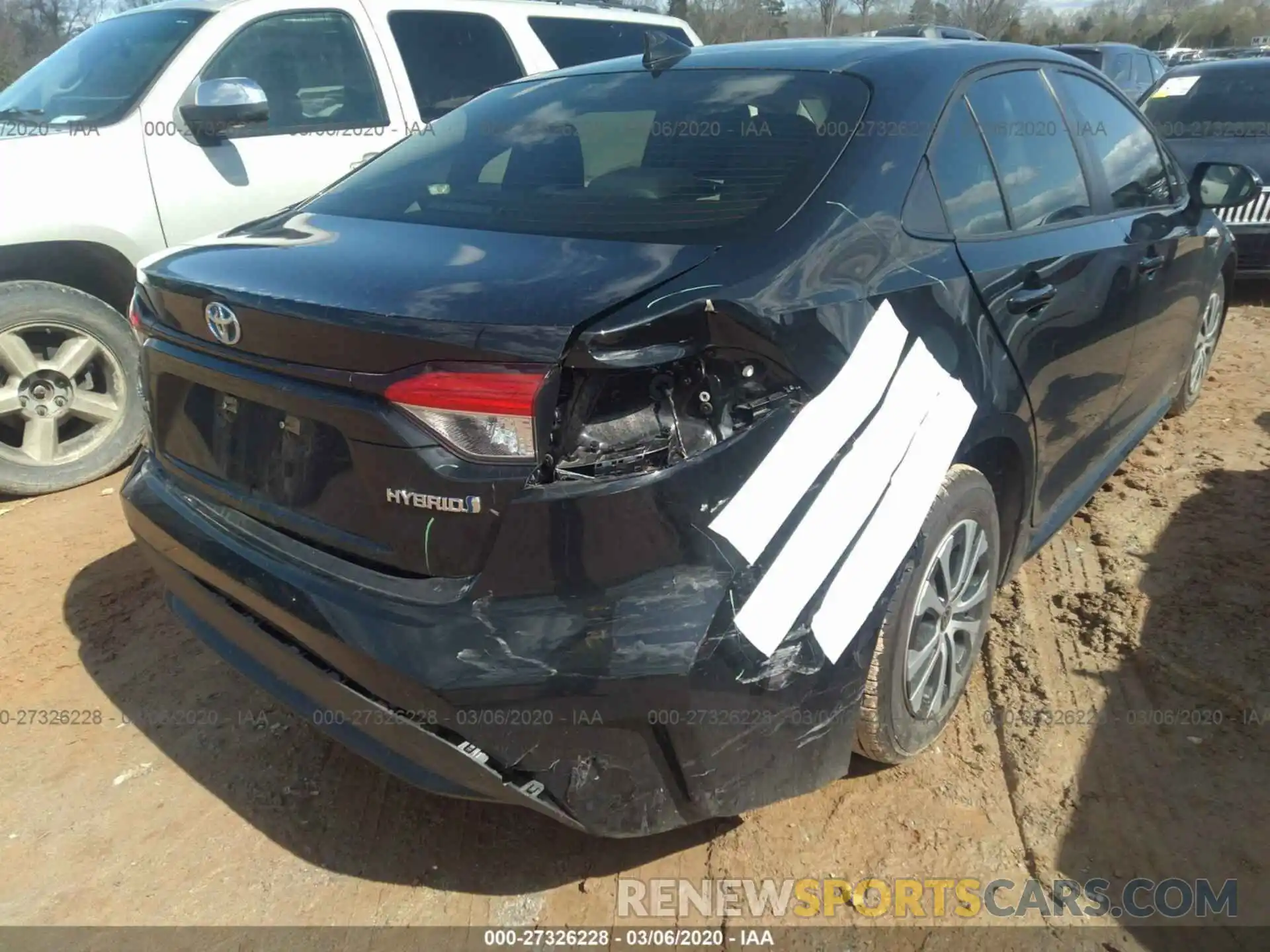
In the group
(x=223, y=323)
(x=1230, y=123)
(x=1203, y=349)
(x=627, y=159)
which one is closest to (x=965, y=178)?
(x=627, y=159)

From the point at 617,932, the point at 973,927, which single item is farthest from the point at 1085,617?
the point at 617,932

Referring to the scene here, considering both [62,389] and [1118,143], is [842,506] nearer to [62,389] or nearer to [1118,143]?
[1118,143]

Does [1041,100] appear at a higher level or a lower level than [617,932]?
higher

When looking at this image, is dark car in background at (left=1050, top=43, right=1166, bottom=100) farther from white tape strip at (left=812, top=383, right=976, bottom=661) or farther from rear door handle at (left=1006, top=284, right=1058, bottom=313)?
white tape strip at (left=812, top=383, right=976, bottom=661)

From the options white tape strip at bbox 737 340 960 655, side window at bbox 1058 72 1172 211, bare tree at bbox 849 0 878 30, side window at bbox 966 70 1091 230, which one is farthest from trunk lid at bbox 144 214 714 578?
bare tree at bbox 849 0 878 30

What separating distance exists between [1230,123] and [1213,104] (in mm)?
339

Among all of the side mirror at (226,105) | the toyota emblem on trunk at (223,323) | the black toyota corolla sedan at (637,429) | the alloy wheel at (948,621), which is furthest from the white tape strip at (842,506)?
the side mirror at (226,105)

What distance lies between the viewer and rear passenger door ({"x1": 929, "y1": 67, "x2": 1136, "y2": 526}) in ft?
8.16

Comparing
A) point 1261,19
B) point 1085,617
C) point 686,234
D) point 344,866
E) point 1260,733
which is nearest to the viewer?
point 686,234

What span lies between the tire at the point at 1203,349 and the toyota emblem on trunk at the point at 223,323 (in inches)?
160

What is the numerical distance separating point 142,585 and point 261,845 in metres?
1.54

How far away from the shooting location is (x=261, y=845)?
7.97 ft

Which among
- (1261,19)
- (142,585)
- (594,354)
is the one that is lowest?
(1261,19)

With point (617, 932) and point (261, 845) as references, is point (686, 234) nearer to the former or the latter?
point (617, 932)
